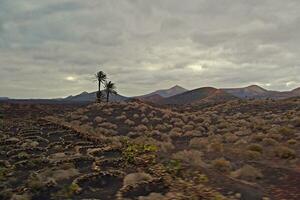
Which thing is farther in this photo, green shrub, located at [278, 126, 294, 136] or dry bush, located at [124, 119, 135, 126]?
dry bush, located at [124, 119, 135, 126]

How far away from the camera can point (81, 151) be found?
22.8 metres

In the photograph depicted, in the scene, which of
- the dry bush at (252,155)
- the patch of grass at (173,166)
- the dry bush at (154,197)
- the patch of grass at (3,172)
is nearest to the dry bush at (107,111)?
the dry bush at (252,155)

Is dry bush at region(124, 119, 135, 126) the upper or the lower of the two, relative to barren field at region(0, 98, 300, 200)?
upper

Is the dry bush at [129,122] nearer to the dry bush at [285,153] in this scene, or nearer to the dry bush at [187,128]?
the dry bush at [187,128]

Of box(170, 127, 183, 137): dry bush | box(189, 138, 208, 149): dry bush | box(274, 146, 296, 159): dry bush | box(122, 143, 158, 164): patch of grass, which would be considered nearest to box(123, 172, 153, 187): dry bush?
box(122, 143, 158, 164): patch of grass

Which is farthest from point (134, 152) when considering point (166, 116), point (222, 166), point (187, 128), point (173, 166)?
point (166, 116)

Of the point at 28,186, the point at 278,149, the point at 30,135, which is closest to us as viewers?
the point at 28,186

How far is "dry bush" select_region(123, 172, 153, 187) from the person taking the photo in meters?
13.8

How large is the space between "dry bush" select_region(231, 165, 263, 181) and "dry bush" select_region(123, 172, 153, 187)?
3.88 meters

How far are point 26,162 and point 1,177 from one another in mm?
2903

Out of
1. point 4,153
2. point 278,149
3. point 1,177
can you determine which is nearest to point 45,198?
point 1,177

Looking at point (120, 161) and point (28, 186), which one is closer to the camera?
point (28, 186)

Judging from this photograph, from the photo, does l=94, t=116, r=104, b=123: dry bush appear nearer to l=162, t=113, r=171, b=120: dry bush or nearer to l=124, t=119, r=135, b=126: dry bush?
l=124, t=119, r=135, b=126: dry bush

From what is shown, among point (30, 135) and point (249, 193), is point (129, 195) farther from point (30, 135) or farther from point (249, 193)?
point (30, 135)
